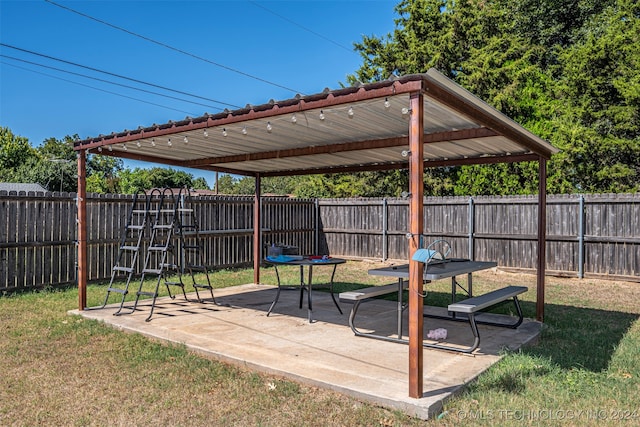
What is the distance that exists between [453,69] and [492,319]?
12173 millimetres

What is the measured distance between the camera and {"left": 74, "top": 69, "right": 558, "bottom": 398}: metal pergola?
10.8ft

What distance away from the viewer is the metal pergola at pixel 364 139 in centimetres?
329

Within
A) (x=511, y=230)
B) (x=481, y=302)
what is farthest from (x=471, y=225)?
(x=481, y=302)

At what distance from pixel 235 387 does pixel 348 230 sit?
9092 millimetres

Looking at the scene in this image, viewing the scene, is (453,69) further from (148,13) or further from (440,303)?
(440,303)

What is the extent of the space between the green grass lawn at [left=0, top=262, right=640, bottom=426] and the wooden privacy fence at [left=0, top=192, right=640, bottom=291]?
251cm

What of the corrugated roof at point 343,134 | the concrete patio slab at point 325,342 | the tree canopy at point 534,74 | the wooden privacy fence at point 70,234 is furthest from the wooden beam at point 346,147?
the tree canopy at point 534,74

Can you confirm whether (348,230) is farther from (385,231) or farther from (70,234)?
(70,234)

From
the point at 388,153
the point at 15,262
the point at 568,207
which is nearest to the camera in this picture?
the point at 388,153

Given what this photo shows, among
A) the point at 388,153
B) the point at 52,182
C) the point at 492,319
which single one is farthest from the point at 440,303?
the point at 52,182

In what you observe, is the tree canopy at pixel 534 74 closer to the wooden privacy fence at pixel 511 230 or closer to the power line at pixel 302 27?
the wooden privacy fence at pixel 511 230

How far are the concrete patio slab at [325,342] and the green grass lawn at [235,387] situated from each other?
11cm

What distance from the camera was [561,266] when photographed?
31.6ft

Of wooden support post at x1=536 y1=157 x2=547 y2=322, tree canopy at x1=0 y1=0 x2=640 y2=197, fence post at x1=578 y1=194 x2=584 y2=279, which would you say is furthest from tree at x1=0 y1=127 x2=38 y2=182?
wooden support post at x1=536 y1=157 x2=547 y2=322
